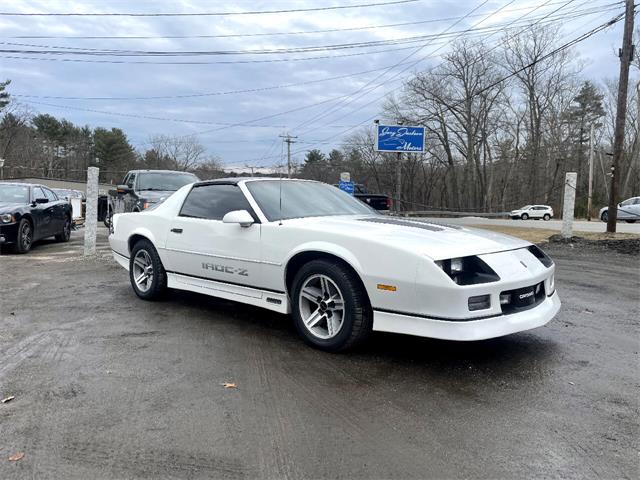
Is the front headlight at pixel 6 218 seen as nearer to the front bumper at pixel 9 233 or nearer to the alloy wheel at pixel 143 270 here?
the front bumper at pixel 9 233

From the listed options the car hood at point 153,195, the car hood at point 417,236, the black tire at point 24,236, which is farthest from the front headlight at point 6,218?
the car hood at point 417,236

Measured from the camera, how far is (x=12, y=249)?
10820 millimetres

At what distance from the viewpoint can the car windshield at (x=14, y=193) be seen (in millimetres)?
11078

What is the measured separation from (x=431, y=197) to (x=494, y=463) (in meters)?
59.8

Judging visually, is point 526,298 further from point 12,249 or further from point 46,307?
point 12,249

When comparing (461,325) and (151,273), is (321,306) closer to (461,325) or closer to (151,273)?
(461,325)

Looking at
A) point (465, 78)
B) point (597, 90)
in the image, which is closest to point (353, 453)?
point (465, 78)

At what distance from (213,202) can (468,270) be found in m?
2.85

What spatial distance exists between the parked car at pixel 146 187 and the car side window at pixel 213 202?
6884 millimetres

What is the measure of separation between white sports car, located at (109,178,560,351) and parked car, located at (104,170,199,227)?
686 cm

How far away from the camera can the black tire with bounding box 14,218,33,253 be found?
10.4 metres

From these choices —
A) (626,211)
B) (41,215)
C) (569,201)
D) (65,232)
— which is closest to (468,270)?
(41,215)

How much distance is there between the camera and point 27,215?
35.1 feet

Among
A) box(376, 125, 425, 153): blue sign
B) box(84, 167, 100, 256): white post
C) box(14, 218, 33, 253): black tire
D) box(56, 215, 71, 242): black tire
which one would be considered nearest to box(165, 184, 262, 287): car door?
box(84, 167, 100, 256): white post
